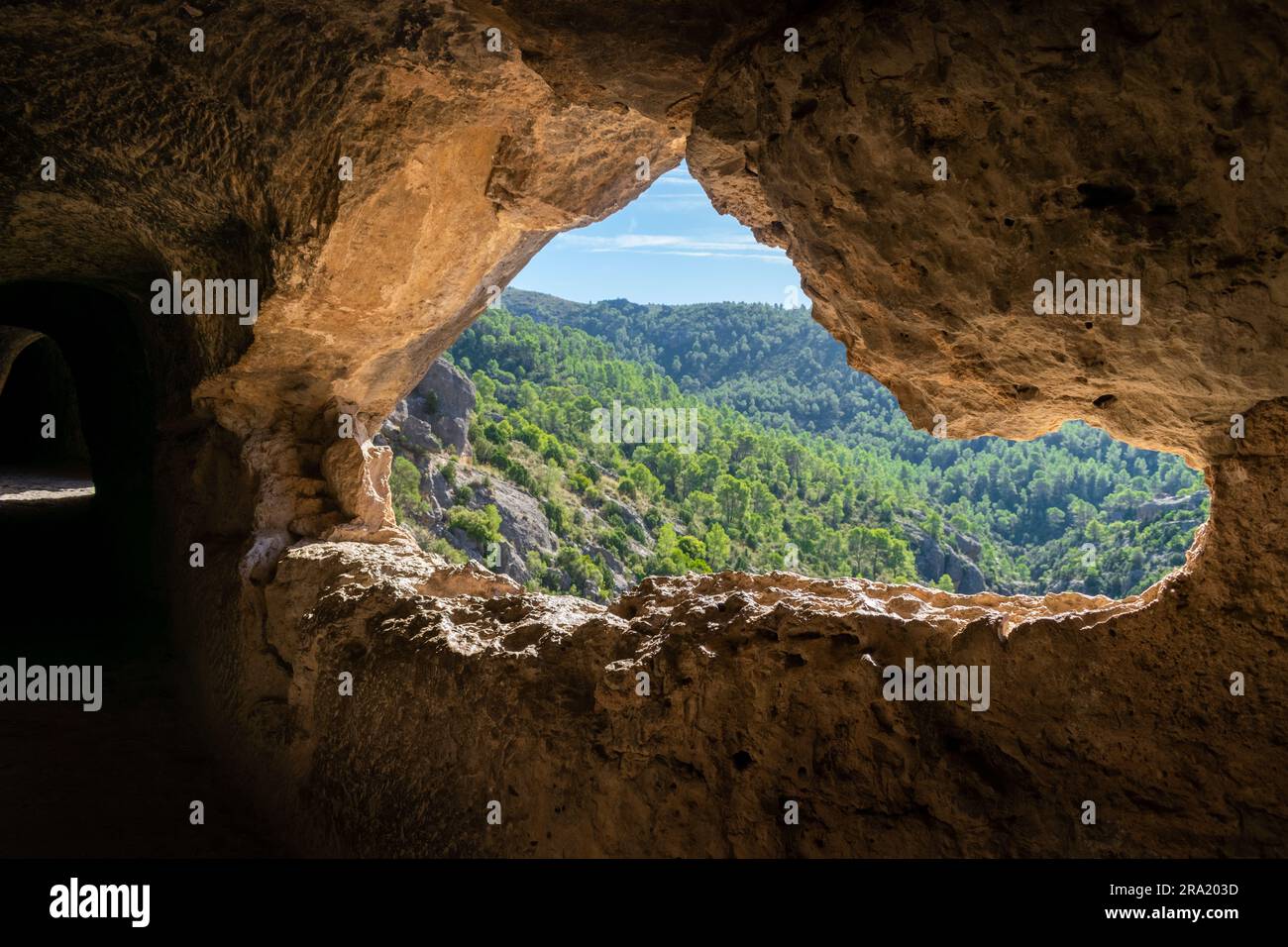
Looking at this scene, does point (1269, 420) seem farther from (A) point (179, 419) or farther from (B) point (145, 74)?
(A) point (179, 419)

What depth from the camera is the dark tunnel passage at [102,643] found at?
478cm

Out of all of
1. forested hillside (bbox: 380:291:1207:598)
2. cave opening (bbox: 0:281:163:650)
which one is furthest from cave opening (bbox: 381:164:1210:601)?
cave opening (bbox: 0:281:163:650)

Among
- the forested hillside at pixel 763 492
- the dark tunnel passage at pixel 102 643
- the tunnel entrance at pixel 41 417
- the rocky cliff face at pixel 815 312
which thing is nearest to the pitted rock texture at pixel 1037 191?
the rocky cliff face at pixel 815 312

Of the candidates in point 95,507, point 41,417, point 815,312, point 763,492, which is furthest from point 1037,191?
point 763,492

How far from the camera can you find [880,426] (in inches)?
1962

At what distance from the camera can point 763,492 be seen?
3145cm

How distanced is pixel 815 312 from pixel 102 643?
6.07 metres

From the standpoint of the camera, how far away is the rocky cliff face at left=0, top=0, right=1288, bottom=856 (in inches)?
94.8

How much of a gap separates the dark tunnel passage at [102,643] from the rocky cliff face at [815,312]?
464mm

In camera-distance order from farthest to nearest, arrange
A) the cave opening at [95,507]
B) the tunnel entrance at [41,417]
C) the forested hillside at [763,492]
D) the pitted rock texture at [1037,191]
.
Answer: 1. the forested hillside at [763,492]
2. the tunnel entrance at [41,417]
3. the cave opening at [95,507]
4. the pitted rock texture at [1037,191]

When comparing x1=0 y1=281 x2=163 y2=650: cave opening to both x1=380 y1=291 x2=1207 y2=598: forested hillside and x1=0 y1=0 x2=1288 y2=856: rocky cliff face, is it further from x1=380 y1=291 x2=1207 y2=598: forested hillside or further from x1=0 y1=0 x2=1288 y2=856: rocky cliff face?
x1=380 y1=291 x2=1207 y2=598: forested hillside

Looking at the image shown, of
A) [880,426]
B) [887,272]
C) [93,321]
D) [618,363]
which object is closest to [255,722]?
[887,272]

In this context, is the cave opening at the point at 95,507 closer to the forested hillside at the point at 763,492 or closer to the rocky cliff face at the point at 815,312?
the rocky cliff face at the point at 815,312
